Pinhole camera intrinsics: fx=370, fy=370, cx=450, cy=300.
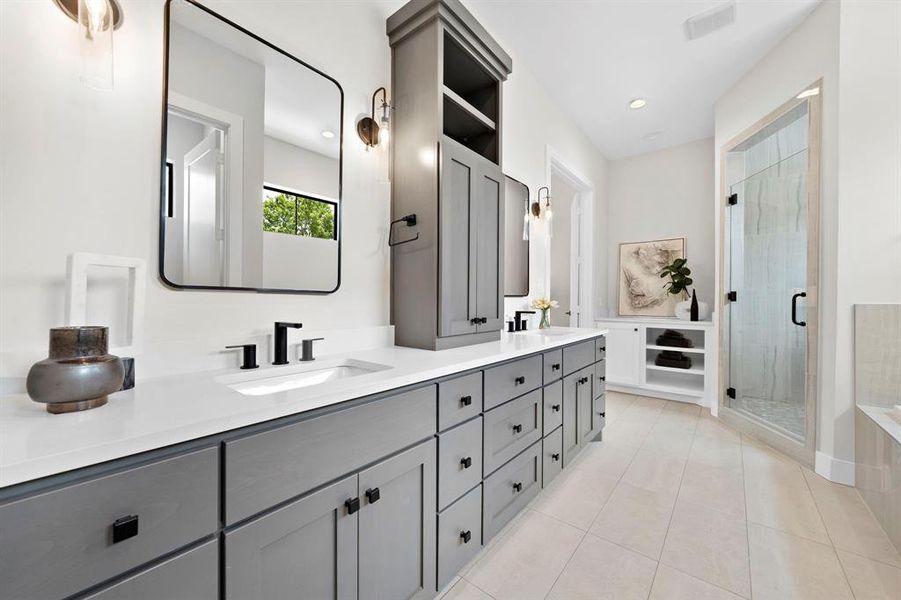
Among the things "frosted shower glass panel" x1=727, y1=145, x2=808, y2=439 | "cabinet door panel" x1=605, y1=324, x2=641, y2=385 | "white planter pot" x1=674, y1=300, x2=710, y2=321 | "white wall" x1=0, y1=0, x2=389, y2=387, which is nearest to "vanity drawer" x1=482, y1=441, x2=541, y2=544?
"white wall" x1=0, y1=0, x2=389, y2=387

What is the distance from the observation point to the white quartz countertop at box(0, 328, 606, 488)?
570mm

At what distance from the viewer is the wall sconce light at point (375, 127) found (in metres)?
1.70

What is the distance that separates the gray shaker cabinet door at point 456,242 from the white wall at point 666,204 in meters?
3.44

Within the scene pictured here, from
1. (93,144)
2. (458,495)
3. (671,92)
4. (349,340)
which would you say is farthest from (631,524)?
(671,92)

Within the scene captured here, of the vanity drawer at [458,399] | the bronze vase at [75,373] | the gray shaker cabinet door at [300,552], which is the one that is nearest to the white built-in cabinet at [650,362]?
the vanity drawer at [458,399]

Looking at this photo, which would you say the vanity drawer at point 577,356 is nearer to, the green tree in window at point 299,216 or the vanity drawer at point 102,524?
the green tree in window at point 299,216

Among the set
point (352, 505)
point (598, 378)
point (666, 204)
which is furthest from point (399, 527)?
point (666, 204)

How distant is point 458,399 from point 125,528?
3.07ft

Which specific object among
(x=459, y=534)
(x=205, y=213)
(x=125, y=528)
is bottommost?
(x=459, y=534)

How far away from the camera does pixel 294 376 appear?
1304 mm

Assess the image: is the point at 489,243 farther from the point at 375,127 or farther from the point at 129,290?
the point at 129,290

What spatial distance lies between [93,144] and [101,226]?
0.22m

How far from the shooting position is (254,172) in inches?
53.1

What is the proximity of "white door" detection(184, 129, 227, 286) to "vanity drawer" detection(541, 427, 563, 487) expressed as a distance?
1689 mm
